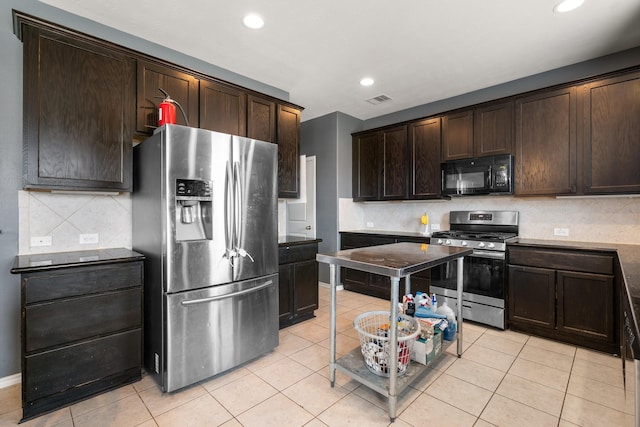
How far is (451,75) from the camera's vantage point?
3.47m

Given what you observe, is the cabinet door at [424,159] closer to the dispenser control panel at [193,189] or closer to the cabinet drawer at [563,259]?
the cabinet drawer at [563,259]

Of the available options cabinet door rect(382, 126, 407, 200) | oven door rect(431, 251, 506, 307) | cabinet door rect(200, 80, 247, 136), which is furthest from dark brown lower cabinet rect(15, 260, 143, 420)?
cabinet door rect(382, 126, 407, 200)

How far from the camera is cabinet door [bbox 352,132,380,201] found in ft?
15.5

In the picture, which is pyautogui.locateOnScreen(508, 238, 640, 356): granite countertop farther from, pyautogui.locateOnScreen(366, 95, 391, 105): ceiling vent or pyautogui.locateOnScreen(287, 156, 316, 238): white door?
pyautogui.locateOnScreen(287, 156, 316, 238): white door

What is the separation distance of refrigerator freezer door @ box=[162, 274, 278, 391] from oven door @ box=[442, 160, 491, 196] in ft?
8.56

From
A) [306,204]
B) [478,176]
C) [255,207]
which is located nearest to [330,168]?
[306,204]

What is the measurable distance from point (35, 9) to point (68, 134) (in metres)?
1.02

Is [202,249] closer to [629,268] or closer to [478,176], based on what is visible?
[629,268]

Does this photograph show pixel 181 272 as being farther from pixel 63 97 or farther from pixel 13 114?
pixel 13 114

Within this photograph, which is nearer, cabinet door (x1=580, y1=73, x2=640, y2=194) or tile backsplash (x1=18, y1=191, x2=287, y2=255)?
tile backsplash (x1=18, y1=191, x2=287, y2=255)

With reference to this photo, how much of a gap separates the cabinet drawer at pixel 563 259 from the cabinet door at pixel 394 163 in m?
1.68

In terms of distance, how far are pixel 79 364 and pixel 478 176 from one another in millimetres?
4149

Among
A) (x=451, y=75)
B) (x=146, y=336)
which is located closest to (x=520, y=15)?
(x=451, y=75)

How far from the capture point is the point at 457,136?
12.6 ft
